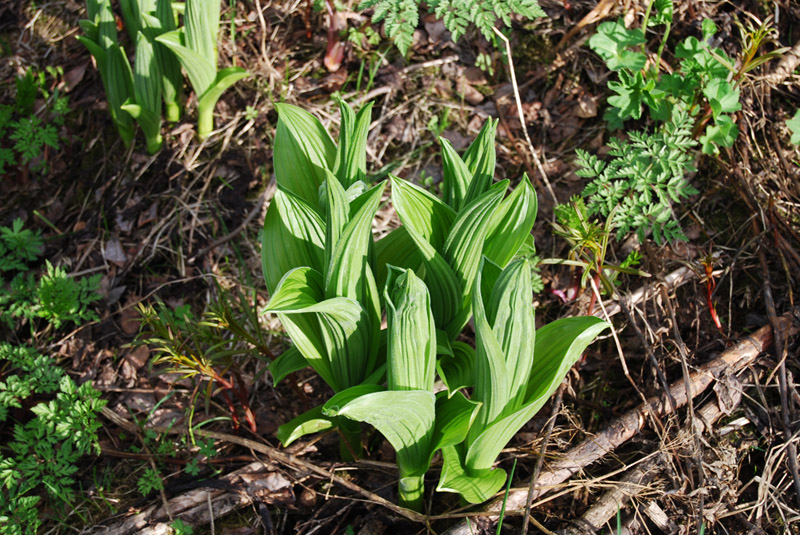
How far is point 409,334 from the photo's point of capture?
1449 millimetres

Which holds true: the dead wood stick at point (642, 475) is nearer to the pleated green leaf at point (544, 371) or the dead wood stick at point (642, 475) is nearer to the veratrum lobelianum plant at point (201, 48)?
the pleated green leaf at point (544, 371)

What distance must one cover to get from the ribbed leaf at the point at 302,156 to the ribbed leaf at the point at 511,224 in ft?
1.78

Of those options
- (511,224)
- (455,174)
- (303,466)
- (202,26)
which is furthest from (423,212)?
(202,26)

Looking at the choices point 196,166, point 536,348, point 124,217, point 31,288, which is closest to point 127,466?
point 31,288

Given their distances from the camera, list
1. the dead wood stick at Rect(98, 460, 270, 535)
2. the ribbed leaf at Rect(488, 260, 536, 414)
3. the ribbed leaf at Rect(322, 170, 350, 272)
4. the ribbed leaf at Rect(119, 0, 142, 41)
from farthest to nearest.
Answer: the ribbed leaf at Rect(119, 0, 142, 41), the dead wood stick at Rect(98, 460, 270, 535), the ribbed leaf at Rect(322, 170, 350, 272), the ribbed leaf at Rect(488, 260, 536, 414)

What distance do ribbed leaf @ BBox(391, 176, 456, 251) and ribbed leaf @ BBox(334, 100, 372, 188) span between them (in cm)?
18

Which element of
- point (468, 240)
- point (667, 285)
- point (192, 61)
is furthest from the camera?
point (192, 61)

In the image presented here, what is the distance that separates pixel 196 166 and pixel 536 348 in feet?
6.01

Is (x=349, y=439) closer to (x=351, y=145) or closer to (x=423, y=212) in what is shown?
(x=423, y=212)

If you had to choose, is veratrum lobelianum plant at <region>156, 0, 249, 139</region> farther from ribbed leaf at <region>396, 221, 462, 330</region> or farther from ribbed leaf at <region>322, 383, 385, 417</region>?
ribbed leaf at <region>322, 383, 385, 417</region>

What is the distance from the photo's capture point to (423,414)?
1550 mm

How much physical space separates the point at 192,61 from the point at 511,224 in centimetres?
152

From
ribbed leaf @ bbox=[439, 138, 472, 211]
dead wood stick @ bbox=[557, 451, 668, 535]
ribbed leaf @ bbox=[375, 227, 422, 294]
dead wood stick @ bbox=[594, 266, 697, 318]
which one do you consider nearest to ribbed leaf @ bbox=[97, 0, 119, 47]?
ribbed leaf @ bbox=[375, 227, 422, 294]

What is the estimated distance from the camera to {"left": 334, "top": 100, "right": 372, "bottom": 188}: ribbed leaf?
172 centimetres
